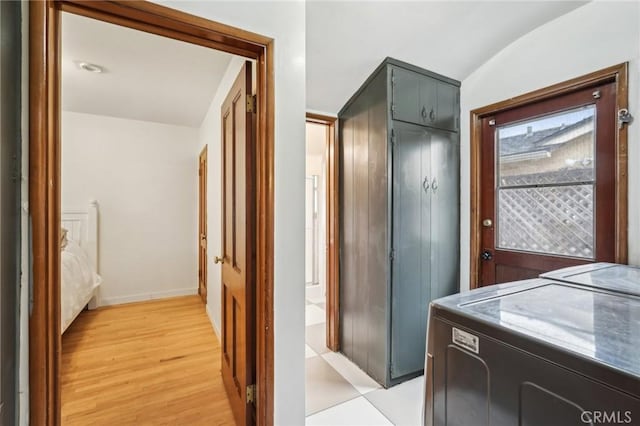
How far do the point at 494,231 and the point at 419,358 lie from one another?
1145mm

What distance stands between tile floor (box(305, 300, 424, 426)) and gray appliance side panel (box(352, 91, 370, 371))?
0.18 metres

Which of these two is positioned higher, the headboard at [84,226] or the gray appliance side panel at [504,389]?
the headboard at [84,226]

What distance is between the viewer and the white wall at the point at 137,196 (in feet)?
12.0

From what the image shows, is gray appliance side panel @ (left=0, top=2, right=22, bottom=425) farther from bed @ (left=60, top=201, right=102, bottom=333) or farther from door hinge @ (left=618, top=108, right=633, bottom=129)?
door hinge @ (left=618, top=108, right=633, bottom=129)

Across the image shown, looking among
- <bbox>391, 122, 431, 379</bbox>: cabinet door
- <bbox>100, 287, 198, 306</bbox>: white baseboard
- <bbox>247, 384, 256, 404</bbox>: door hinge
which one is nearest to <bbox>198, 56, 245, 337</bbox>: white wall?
<bbox>100, 287, 198, 306</bbox>: white baseboard

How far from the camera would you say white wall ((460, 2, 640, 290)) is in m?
1.54

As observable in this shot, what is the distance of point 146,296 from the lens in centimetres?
396

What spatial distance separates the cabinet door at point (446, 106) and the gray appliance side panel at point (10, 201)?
2.29m

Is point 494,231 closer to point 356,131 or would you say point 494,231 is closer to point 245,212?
point 356,131

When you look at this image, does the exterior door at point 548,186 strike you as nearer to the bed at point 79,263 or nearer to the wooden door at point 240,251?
the wooden door at point 240,251

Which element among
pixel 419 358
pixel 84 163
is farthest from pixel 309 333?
pixel 84 163

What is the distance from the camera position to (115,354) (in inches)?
97.3

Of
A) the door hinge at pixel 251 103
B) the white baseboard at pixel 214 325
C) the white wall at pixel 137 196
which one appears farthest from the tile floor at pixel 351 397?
the white wall at pixel 137 196

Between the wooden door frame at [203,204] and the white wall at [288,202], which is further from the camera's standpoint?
the wooden door frame at [203,204]
